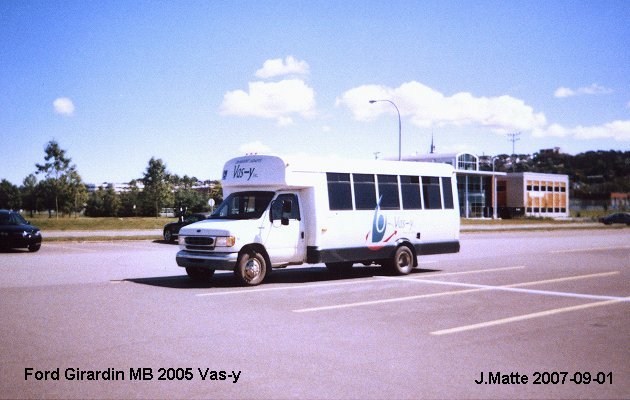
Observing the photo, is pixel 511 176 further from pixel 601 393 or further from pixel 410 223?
pixel 601 393

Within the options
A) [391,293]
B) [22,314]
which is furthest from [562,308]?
[22,314]

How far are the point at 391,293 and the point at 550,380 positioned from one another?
627cm

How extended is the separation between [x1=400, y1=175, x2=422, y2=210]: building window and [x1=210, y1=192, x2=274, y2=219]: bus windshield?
4.00 metres

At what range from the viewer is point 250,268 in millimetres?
13258

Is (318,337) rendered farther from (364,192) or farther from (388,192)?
(388,192)

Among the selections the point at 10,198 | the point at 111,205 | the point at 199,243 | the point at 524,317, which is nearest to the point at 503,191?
the point at 111,205

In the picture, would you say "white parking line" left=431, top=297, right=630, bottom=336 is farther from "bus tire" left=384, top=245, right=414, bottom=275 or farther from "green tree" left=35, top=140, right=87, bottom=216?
"green tree" left=35, top=140, right=87, bottom=216

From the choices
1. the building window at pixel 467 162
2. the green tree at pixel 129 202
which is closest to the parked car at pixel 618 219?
the building window at pixel 467 162

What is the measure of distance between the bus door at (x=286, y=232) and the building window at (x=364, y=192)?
165 centimetres

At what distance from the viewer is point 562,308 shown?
33.6 ft

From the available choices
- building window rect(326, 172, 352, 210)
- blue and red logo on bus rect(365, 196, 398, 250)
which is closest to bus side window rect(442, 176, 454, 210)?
blue and red logo on bus rect(365, 196, 398, 250)

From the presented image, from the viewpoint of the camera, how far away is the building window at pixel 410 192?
16163 mm

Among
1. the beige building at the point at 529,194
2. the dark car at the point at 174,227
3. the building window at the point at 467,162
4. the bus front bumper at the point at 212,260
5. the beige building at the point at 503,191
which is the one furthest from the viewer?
the beige building at the point at 529,194

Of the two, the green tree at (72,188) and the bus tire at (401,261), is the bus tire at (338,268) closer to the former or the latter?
the bus tire at (401,261)
